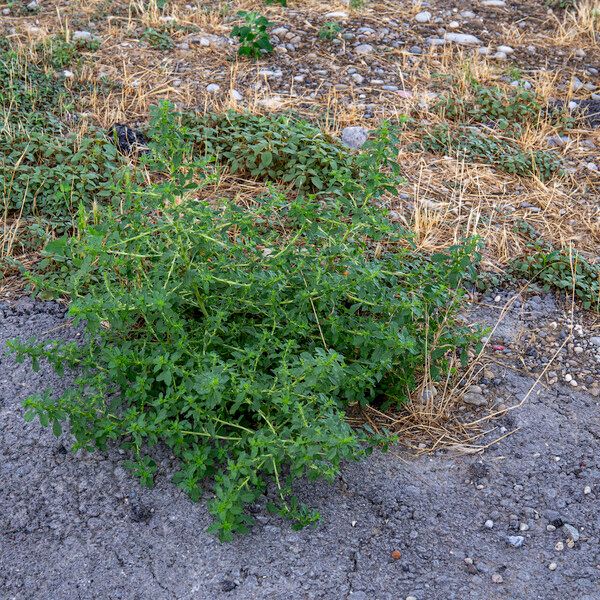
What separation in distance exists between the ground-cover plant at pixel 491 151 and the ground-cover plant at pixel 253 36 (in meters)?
1.39

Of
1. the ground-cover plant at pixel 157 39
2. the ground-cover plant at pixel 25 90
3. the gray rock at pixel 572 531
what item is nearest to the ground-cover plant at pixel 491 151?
the ground-cover plant at pixel 157 39

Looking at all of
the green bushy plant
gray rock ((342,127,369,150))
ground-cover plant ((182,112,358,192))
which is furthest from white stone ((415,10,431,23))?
the green bushy plant

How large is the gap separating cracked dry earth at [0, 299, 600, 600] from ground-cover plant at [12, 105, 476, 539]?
0.11 m

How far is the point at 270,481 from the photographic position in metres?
3.04

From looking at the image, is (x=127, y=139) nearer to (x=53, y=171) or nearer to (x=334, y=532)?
(x=53, y=171)

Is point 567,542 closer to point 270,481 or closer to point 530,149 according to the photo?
point 270,481

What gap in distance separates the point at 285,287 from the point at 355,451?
67 centimetres

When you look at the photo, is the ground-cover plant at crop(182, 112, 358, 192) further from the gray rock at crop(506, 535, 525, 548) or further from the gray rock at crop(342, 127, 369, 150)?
the gray rock at crop(506, 535, 525, 548)

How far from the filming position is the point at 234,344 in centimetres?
315

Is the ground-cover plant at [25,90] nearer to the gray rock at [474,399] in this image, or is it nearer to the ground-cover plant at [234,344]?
the ground-cover plant at [234,344]

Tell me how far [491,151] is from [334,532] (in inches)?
115

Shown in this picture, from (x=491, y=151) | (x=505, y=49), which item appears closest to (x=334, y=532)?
(x=491, y=151)

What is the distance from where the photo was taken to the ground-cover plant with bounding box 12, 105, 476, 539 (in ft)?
9.17

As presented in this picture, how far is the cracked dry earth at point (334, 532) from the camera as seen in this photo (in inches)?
108
